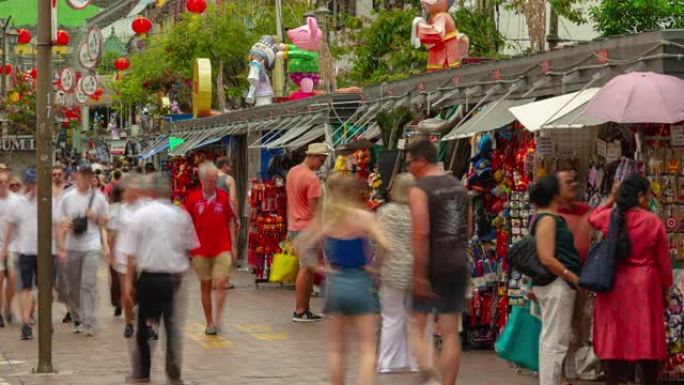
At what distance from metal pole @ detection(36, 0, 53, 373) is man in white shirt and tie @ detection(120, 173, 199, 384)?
118 cm

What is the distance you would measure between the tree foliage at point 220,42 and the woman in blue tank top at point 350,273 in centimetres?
3183

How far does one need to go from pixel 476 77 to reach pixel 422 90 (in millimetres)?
1454

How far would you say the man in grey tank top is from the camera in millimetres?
9617

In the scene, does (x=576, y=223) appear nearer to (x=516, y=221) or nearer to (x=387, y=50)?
(x=516, y=221)

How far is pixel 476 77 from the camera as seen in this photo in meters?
14.1

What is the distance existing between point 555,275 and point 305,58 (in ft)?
53.2

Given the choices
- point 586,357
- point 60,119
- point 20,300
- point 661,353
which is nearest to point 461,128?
point 586,357

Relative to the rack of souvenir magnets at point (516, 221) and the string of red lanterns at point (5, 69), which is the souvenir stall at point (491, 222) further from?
the string of red lanterns at point (5, 69)

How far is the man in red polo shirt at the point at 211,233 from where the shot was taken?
1406 centimetres

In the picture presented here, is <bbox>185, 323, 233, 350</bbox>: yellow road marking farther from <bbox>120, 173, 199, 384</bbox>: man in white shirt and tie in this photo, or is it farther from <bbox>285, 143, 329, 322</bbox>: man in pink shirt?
<bbox>120, 173, 199, 384</bbox>: man in white shirt and tie

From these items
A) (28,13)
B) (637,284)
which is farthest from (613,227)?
(28,13)

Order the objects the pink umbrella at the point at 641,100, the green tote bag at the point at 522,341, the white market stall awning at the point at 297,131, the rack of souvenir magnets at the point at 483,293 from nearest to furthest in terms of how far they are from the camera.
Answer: the pink umbrella at the point at 641,100 < the green tote bag at the point at 522,341 < the rack of souvenir magnets at the point at 483,293 < the white market stall awning at the point at 297,131

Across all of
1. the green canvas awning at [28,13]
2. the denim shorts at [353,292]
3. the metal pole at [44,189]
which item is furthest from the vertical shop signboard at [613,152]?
the green canvas awning at [28,13]

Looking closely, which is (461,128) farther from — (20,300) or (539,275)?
(20,300)
